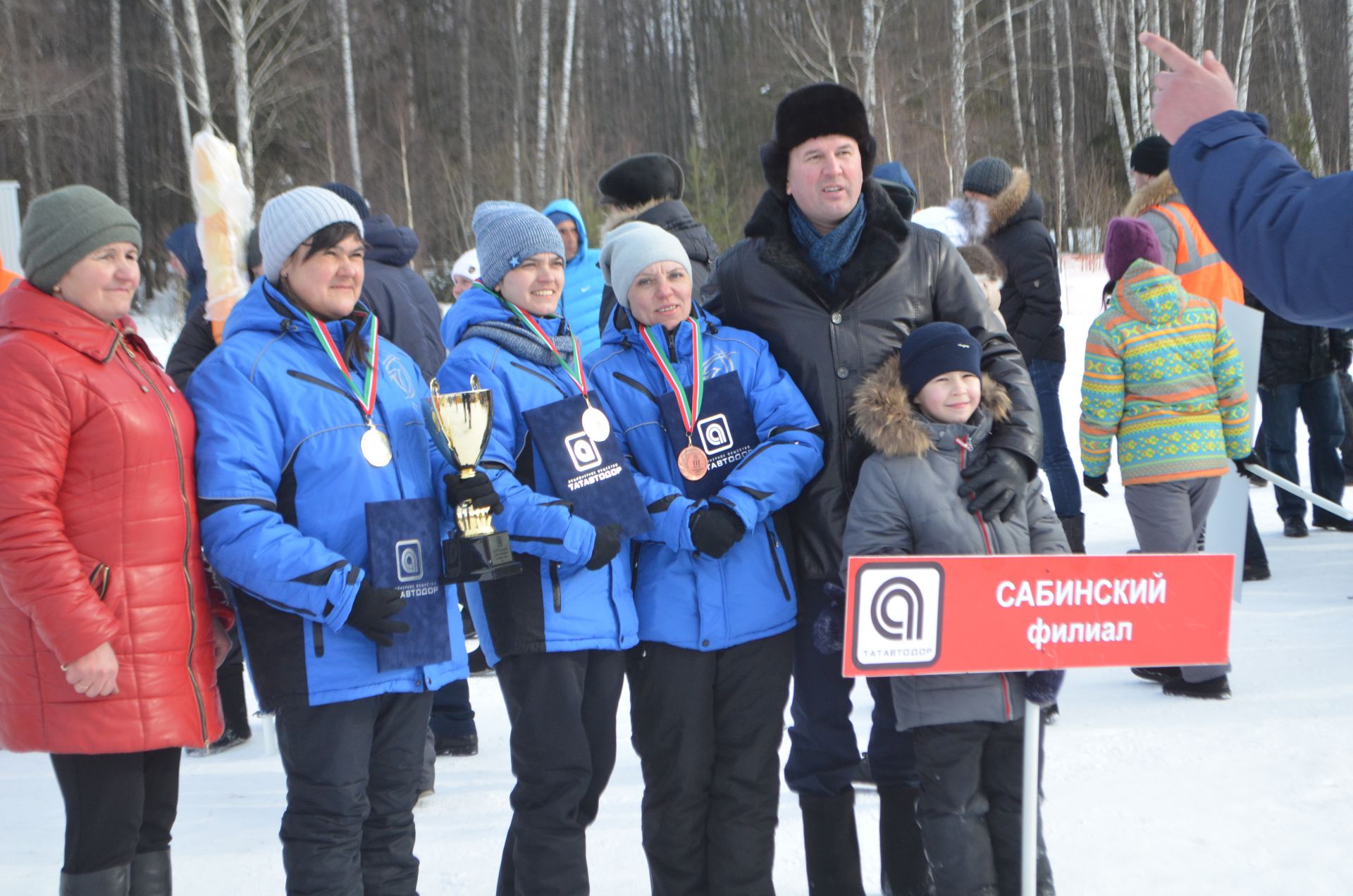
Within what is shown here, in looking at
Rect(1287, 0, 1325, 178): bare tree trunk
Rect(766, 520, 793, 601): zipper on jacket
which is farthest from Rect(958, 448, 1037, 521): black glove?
Rect(1287, 0, 1325, 178): bare tree trunk

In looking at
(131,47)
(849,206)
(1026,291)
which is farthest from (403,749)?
(131,47)

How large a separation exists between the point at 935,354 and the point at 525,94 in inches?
1022

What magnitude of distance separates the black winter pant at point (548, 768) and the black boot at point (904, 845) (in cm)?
85

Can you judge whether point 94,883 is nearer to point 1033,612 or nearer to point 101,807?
point 101,807

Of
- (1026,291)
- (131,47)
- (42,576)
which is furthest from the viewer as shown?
(131,47)

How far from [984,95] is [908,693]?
2738 centimetres

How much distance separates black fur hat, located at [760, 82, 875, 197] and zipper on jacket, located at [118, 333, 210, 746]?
155 cm

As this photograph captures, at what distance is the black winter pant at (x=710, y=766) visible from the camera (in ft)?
9.45

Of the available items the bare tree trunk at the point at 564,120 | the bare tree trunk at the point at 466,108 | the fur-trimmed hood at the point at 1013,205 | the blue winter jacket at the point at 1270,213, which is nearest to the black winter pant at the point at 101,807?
the blue winter jacket at the point at 1270,213

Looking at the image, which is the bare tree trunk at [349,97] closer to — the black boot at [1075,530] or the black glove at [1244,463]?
the black boot at [1075,530]

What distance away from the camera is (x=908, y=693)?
112 inches

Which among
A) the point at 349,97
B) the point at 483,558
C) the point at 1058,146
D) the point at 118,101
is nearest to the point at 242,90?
the point at 349,97

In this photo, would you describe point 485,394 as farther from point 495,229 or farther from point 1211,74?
Result: point 1211,74

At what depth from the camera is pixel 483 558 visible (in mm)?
2594
